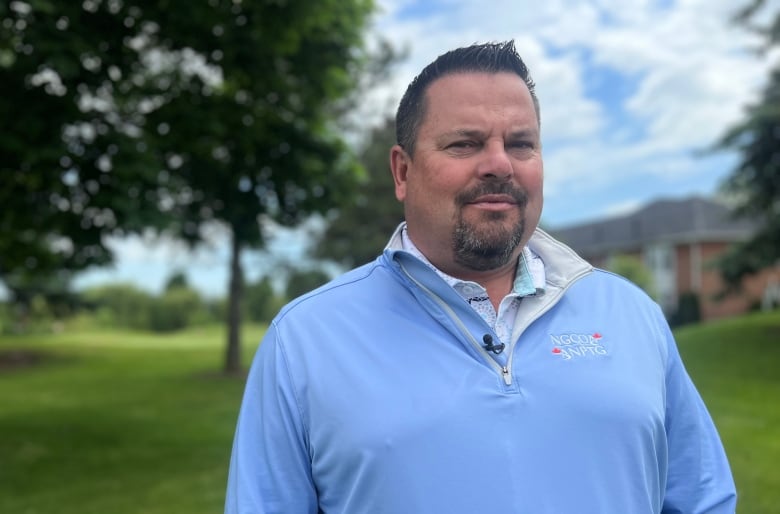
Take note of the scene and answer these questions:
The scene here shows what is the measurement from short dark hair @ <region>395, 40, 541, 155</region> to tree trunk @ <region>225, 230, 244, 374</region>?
19958mm

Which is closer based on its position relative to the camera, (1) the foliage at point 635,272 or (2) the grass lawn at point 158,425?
(2) the grass lawn at point 158,425

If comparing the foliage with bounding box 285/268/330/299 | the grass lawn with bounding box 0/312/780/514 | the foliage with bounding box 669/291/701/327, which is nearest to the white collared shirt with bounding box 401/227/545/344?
the grass lawn with bounding box 0/312/780/514

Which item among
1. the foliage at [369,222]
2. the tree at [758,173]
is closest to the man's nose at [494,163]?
the tree at [758,173]

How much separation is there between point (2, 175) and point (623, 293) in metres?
9.11

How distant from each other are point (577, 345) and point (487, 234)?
38cm

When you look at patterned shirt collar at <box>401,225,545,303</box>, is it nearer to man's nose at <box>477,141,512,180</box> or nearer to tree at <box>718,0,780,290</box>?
man's nose at <box>477,141,512,180</box>

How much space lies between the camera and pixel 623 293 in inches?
88.8

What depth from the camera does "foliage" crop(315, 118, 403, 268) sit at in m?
31.1

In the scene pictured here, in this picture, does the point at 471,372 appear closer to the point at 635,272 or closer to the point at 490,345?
the point at 490,345

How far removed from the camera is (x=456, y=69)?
203 centimetres

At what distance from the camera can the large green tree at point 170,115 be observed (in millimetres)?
8656

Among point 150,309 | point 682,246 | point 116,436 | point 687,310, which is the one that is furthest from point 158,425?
point 682,246

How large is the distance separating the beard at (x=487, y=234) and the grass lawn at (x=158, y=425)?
21.2 ft

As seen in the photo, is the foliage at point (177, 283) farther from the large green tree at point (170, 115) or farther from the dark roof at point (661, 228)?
the large green tree at point (170, 115)
